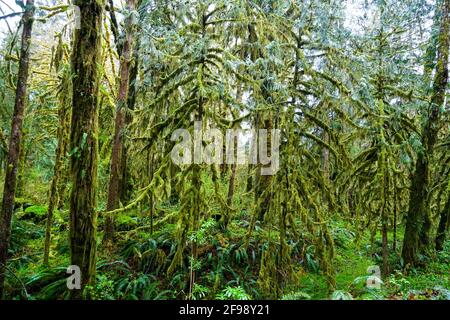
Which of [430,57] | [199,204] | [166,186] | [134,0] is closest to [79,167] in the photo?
[166,186]

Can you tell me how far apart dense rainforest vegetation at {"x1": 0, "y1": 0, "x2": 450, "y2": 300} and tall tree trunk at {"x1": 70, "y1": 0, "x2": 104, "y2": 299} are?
0.02 m

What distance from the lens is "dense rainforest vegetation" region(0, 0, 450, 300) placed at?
5020 mm

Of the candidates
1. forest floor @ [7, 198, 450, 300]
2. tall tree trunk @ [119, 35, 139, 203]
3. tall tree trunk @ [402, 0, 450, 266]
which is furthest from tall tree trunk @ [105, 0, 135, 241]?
tall tree trunk @ [402, 0, 450, 266]

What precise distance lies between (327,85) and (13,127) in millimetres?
6163

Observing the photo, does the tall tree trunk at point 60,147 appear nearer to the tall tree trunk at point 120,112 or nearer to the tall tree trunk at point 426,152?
the tall tree trunk at point 120,112

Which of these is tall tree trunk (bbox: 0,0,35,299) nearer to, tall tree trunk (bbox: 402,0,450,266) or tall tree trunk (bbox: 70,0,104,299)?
tall tree trunk (bbox: 70,0,104,299)

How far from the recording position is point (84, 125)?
4.69m

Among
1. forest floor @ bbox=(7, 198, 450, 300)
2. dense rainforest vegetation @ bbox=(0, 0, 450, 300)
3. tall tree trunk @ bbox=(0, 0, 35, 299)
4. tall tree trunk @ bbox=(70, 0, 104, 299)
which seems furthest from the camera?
forest floor @ bbox=(7, 198, 450, 300)

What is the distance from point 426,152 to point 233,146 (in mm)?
4642

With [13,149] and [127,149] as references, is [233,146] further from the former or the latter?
[13,149]

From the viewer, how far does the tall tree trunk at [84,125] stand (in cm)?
463

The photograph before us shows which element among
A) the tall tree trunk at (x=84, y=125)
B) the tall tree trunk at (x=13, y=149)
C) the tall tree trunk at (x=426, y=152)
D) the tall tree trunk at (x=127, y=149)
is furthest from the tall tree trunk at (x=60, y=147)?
the tall tree trunk at (x=426, y=152)

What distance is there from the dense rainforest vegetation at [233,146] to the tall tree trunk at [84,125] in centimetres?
2

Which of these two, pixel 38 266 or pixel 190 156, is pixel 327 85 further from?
pixel 38 266
